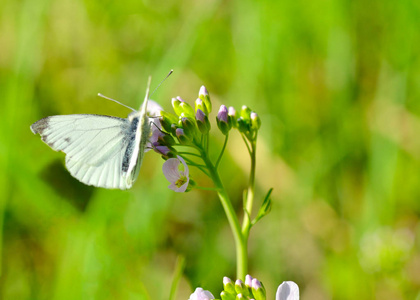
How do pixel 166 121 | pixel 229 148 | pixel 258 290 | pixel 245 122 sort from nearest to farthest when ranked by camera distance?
pixel 258 290 → pixel 166 121 → pixel 245 122 → pixel 229 148

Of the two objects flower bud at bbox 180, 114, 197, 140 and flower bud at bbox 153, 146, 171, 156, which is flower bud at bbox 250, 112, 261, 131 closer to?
flower bud at bbox 180, 114, 197, 140

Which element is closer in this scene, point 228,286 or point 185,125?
point 228,286

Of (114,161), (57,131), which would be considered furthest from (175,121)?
(57,131)

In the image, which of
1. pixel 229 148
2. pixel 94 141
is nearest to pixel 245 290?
pixel 94 141

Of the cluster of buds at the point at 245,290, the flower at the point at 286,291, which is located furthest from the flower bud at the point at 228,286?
the flower at the point at 286,291

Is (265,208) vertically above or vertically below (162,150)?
below

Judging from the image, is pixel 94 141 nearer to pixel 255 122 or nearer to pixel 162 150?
pixel 162 150
